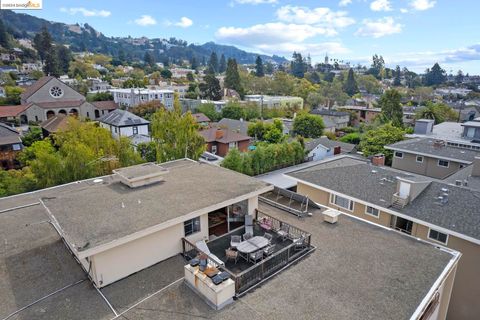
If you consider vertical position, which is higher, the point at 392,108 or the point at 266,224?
the point at 392,108

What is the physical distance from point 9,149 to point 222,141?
25.5 metres

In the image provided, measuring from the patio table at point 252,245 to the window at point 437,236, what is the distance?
9.34 m

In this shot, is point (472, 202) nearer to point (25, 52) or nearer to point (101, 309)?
point (101, 309)

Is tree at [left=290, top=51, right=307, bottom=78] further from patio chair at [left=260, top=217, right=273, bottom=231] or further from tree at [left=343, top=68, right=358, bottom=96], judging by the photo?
patio chair at [left=260, top=217, right=273, bottom=231]

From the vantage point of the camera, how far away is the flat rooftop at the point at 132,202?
337 inches

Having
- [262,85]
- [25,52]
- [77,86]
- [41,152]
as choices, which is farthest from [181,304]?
[25,52]

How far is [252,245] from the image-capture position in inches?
380

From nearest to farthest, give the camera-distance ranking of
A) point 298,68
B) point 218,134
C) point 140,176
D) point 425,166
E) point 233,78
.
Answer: point 140,176 → point 425,166 → point 218,134 → point 233,78 → point 298,68

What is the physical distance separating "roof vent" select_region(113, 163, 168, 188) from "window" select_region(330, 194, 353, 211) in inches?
423

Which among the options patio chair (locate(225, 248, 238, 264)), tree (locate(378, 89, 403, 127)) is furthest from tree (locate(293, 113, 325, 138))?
patio chair (locate(225, 248, 238, 264))

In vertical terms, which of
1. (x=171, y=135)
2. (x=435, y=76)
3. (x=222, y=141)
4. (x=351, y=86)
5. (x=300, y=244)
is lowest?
(x=222, y=141)

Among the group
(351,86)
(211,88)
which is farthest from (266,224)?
(351,86)

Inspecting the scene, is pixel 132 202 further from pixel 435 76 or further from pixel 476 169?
pixel 435 76

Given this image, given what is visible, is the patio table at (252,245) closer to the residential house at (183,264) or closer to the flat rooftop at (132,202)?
the residential house at (183,264)
